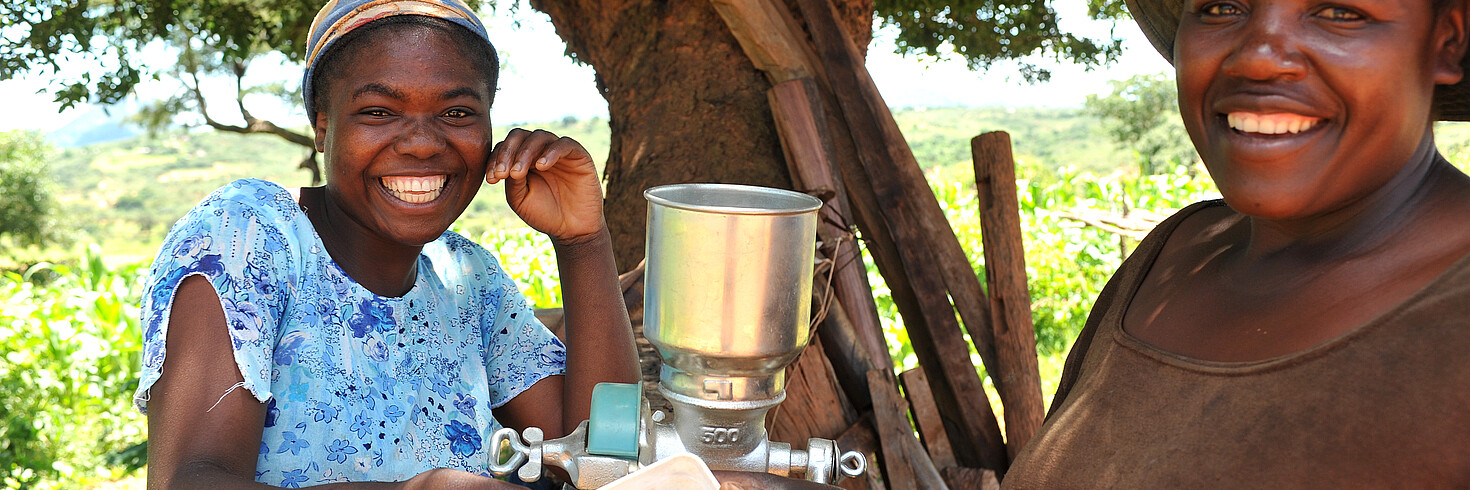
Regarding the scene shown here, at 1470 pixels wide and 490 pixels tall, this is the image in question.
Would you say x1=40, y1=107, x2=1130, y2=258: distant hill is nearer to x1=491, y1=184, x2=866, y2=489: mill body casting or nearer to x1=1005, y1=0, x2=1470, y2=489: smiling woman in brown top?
x1=491, y1=184, x2=866, y2=489: mill body casting

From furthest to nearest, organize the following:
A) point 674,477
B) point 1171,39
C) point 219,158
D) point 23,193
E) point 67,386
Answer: point 219,158 → point 23,193 → point 67,386 → point 1171,39 → point 674,477

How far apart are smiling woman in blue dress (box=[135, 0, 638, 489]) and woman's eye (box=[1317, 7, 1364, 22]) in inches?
49.9

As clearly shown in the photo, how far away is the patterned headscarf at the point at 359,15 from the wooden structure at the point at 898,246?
1.58 metres

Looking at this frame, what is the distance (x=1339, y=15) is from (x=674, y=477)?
3.18 ft

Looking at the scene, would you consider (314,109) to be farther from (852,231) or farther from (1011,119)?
(1011,119)

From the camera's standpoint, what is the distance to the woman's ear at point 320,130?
2094mm

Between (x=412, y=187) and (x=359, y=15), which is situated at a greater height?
(x=359, y=15)

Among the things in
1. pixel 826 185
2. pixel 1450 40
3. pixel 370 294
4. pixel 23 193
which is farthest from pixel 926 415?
pixel 23 193

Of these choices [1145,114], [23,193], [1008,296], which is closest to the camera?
[1008,296]

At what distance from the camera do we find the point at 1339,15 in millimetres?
1295

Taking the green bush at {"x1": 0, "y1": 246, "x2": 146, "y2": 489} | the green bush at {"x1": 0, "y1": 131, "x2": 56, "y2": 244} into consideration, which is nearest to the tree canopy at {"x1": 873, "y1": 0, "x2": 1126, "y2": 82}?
the green bush at {"x1": 0, "y1": 246, "x2": 146, "y2": 489}

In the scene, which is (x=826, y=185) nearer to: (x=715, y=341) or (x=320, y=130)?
(x=320, y=130)

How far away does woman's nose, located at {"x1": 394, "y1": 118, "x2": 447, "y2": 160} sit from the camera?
1979 mm

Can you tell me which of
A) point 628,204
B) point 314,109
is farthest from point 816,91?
point 314,109
